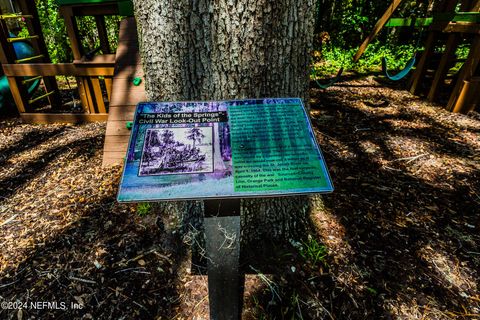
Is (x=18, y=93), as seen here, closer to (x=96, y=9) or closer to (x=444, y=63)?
(x=96, y=9)

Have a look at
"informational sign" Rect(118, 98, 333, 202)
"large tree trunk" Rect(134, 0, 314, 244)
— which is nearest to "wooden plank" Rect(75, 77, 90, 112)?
"large tree trunk" Rect(134, 0, 314, 244)

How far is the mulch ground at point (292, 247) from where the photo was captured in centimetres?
202

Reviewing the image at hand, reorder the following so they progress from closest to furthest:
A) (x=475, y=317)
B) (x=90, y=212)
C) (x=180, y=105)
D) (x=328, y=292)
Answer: (x=180, y=105) < (x=475, y=317) < (x=328, y=292) < (x=90, y=212)

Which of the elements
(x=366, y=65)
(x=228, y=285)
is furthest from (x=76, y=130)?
(x=366, y=65)

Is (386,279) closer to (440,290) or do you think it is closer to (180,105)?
(440,290)

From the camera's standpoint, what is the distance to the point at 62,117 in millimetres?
4789

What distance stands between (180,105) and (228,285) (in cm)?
108

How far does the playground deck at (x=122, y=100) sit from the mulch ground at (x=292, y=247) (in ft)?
0.83

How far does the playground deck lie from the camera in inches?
134

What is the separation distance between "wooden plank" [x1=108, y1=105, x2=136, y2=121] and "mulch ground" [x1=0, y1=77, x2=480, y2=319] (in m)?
0.63

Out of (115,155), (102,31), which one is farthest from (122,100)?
(102,31)

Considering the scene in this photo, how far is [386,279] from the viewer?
215 cm

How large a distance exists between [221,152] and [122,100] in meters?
2.51

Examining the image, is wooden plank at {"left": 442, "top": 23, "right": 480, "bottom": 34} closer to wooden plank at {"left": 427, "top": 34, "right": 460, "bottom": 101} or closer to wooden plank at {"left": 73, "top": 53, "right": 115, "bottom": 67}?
wooden plank at {"left": 427, "top": 34, "right": 460, "bottom": 101}
